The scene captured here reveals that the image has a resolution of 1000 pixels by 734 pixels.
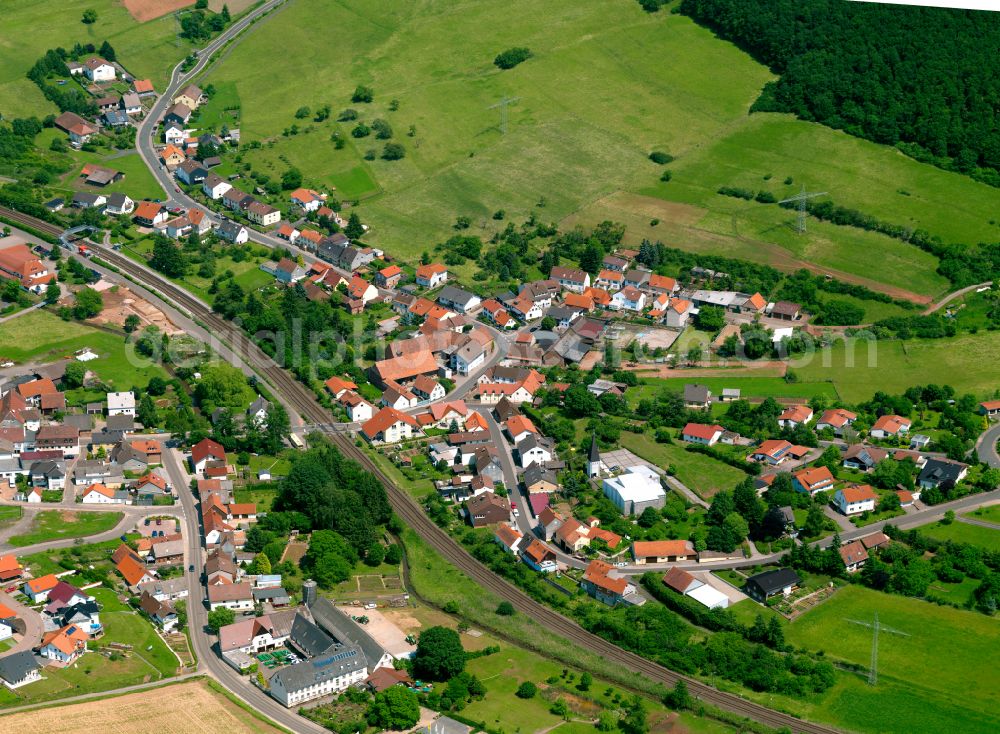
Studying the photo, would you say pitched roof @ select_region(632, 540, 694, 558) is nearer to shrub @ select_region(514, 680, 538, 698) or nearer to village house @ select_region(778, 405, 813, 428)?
shrub @ select_region(514, 680, 538, 698)

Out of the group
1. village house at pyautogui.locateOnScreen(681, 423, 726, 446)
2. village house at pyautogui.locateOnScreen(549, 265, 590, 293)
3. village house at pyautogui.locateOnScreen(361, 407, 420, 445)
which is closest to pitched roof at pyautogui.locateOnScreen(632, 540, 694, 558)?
village house at pyautogui.locateOnScreen(681, 423, 726, 446)

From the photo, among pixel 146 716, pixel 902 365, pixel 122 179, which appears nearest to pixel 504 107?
pixel 122 179

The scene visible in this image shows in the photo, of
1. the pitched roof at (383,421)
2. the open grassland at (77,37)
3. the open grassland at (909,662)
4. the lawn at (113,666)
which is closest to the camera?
the open grassland at (909,662)

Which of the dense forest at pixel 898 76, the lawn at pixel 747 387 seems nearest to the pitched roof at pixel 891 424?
the lawn at pixel 747 387

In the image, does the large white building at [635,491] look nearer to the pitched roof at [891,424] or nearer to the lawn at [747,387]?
the lawn at [747,387]

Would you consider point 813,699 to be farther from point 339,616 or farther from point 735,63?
point 735,63

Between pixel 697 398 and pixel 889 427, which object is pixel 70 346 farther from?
pixel 889 427
